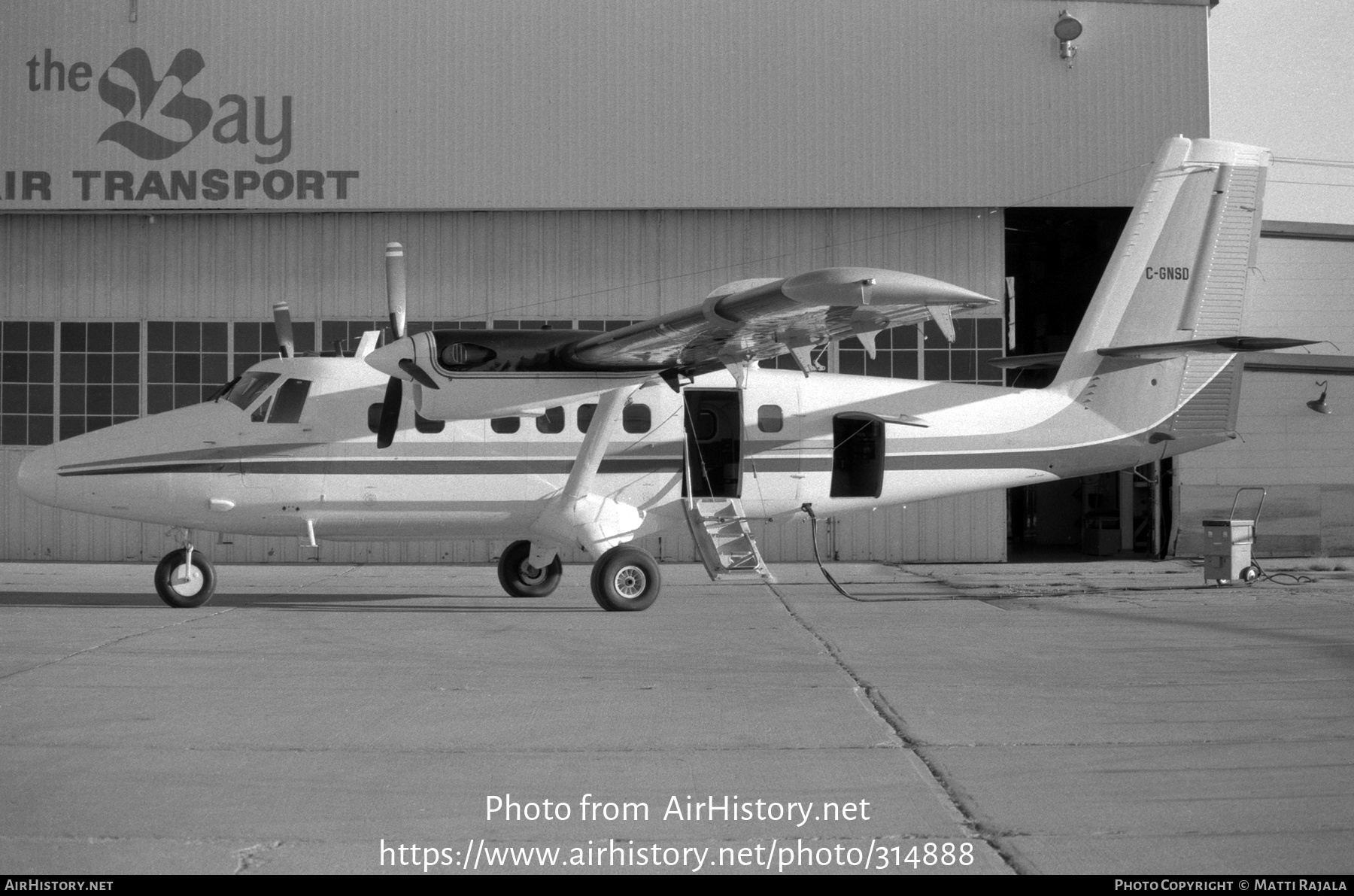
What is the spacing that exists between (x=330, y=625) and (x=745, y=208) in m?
12.3

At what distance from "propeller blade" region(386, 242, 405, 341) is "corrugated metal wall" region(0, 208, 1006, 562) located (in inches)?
306

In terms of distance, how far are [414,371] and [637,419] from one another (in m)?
2.63

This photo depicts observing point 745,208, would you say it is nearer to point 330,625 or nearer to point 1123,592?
point 1123,592

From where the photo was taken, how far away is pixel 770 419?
45.8 feet

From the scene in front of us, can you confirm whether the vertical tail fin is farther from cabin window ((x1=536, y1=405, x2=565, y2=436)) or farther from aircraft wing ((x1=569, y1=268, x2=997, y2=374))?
cabin window ((x1=536, y1=405, x2=565, y2=436))

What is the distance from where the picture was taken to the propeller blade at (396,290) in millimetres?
13539

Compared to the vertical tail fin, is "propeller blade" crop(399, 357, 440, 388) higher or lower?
lower

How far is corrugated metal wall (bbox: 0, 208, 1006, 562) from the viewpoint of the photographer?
21.4m

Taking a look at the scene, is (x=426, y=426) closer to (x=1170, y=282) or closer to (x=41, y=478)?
(x=41, y=478)

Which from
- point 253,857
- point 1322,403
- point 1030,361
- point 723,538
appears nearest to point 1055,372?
point 1322,403

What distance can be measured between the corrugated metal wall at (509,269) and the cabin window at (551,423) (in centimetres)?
801

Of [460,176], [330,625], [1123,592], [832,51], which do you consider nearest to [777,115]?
[832,51]

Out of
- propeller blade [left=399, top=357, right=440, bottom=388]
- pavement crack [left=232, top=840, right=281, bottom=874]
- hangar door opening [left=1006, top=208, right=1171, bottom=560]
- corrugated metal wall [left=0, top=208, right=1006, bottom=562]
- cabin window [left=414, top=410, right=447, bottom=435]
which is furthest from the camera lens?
hangar door opening [left=1006, top=208, right=1171, bottom=560]

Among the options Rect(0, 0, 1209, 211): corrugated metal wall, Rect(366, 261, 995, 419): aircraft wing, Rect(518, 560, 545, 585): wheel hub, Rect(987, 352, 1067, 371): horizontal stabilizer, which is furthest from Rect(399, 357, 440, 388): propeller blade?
Rect(0, 0, 1209, 211): corrugated metal wall
